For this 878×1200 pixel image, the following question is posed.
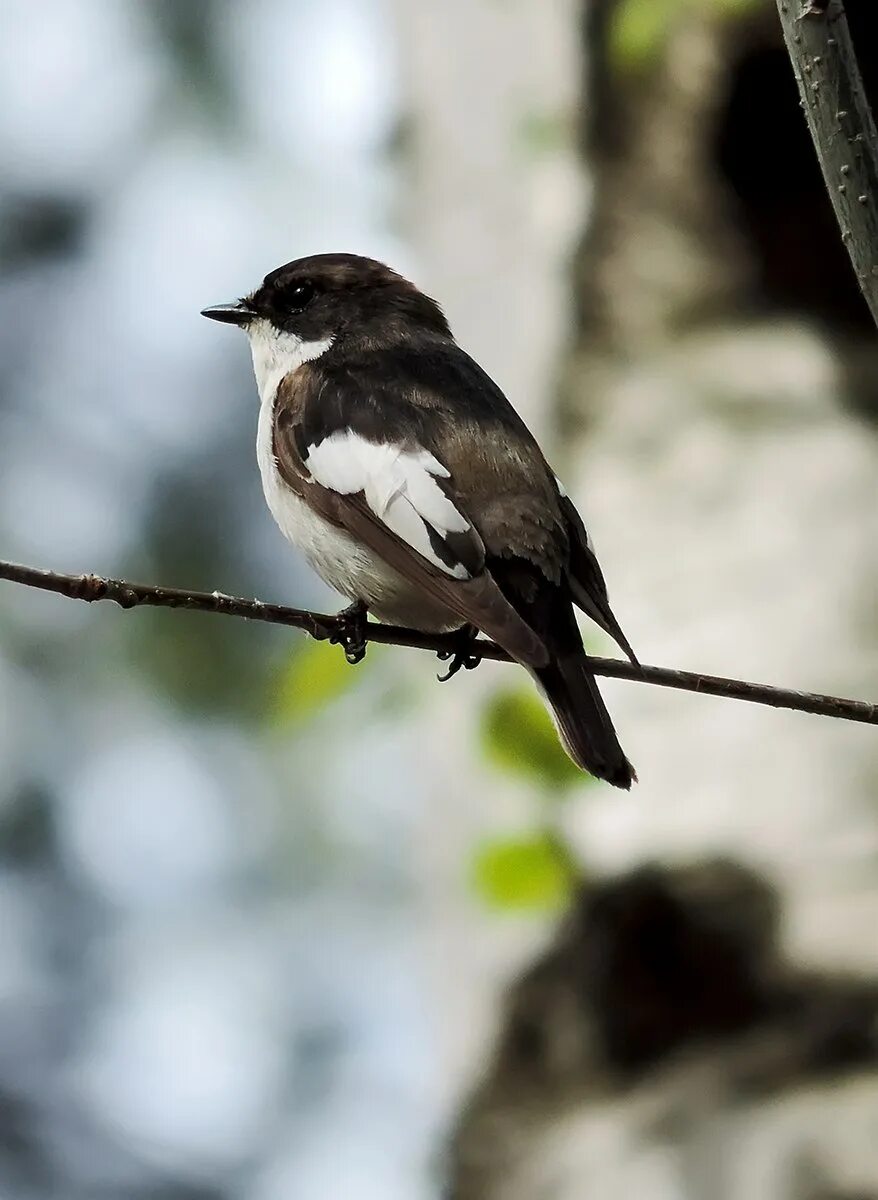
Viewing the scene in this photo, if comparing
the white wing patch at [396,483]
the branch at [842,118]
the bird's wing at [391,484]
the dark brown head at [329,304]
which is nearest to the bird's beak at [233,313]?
the dark brown head at [329,304]

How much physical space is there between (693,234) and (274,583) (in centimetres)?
408

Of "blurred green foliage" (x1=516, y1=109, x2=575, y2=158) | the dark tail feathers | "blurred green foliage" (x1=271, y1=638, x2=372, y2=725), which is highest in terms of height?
"blurred green foliage" (x1=516, y1=109, x2=575, y2=158)

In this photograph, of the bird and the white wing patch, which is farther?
the white wing patch

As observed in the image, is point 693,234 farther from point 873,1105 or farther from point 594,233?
point 873,1105

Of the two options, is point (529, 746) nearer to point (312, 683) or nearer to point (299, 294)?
point (312, 683)

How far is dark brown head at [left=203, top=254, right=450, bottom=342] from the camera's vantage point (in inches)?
149

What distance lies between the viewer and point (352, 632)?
2512 millimetres

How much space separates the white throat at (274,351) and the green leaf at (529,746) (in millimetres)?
1249

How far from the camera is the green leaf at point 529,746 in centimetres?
264

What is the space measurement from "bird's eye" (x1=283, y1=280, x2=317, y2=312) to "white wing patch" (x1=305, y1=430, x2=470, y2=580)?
0.80 metres

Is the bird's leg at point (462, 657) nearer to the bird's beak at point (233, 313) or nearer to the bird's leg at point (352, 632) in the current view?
the bird's leg at point (352, 632)

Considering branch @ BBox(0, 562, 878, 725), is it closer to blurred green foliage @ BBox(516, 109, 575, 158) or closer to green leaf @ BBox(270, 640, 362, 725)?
green leaf @ BBox(270, 640, 362, 725)

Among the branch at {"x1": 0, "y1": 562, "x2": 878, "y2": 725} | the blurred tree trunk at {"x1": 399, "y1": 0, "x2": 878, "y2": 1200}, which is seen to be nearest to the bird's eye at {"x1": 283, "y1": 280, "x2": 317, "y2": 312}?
the blurred tree trunk at {"x1": 399, "y1": 0, "x2": 878, "y2": 1200}

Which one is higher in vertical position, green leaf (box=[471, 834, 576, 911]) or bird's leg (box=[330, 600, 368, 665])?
bird's leg (box=[330, 600, 368, 665])
